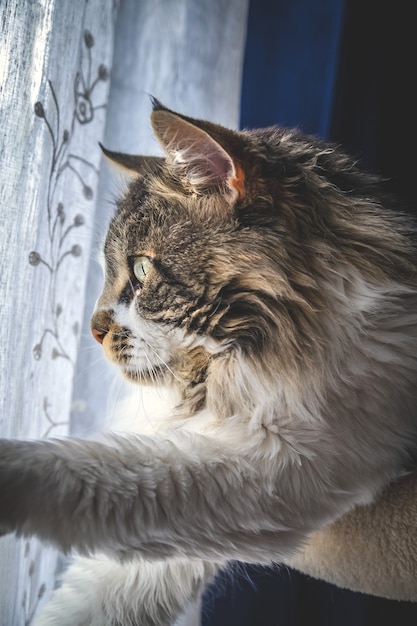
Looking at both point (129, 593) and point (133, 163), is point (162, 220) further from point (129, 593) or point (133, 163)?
point (129, 593)

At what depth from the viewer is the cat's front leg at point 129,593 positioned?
0.97 m

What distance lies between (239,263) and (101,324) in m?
0.26

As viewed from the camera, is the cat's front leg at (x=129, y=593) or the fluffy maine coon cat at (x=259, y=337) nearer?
the fluffy maine coon cat at (x=259, y=337)

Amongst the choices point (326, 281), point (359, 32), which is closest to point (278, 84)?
point (359, 32)

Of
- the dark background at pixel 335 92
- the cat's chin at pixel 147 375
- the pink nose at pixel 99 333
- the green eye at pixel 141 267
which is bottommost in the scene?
the cat's chin at pixel 147 375

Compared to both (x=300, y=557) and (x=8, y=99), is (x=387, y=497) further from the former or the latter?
(x=8, y=99)

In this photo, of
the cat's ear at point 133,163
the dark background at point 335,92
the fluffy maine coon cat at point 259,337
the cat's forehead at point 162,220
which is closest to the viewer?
the fluffy maine coon cat at point 259,337

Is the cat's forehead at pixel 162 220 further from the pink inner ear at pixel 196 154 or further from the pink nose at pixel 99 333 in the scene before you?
the pink nose at pixel 99 333

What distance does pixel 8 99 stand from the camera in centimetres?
76

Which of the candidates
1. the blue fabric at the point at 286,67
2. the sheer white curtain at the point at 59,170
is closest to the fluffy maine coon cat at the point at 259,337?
the sheer white curtain at the point at 59,170

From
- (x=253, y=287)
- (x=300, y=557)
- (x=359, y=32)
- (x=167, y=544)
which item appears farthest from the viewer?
(x=359, y=32)

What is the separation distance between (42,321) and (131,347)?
16cm

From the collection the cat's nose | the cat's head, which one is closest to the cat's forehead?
the cat's head

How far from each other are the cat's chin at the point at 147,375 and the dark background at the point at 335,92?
774 millimetres
